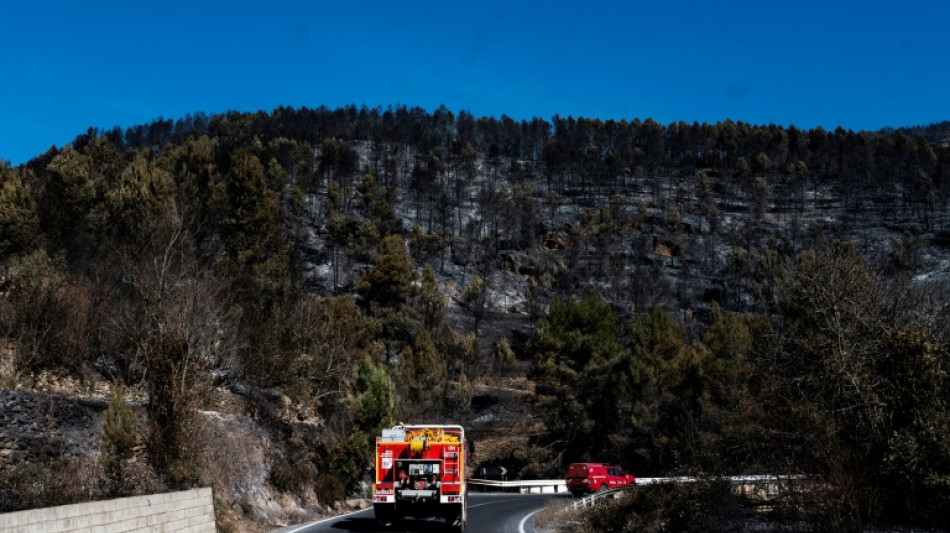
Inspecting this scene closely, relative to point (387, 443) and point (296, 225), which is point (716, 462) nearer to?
point (387, 443)

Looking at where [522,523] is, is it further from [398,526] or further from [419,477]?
[419,477]

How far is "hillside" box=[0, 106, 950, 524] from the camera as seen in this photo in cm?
1900

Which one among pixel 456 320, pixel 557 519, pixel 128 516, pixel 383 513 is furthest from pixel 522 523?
pixel 456 320

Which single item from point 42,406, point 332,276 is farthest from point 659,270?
point 42,406

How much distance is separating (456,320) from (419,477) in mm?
90741

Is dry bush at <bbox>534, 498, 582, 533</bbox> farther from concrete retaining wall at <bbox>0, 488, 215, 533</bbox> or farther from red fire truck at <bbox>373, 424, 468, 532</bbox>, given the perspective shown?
concrete retaining wall at <bbox>0, 488, 215, 533</bbox>

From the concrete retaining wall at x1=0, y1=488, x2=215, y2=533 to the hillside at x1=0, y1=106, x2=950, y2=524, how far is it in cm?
89

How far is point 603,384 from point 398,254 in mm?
33538

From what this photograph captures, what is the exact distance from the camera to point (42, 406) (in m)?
21.3

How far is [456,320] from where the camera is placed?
112375 mm

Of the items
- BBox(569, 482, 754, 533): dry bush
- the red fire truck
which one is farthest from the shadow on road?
BBox(569, 482, 754, 533): dry bush

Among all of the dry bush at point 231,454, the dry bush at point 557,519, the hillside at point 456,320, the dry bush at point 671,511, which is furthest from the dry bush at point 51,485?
the dry bush at point 557,519

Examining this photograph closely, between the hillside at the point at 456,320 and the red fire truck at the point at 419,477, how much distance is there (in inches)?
159

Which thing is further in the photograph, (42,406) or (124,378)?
(124,378)
